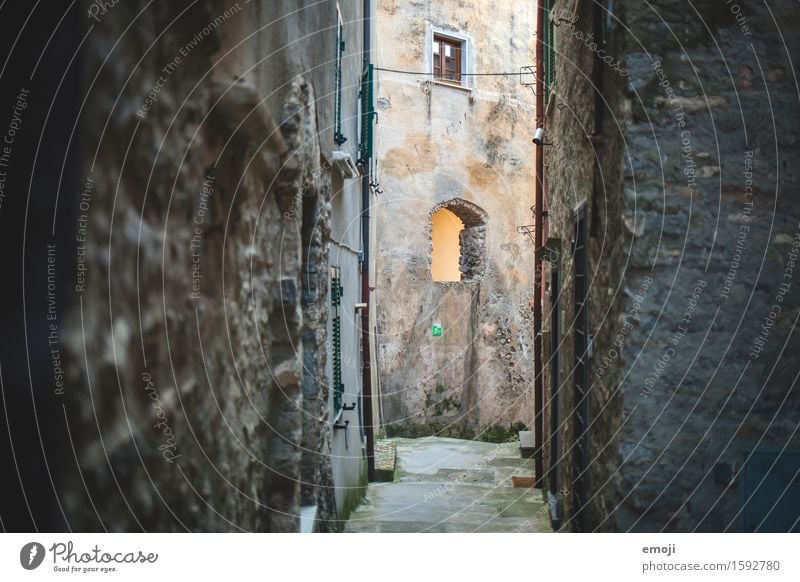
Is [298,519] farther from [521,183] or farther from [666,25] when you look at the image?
[521,183]

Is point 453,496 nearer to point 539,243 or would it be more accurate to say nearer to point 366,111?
point 539,243

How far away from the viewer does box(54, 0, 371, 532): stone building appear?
190 cm

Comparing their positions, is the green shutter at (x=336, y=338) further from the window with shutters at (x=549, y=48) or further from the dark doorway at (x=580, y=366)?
the window with shutters at (x=549, y=48)

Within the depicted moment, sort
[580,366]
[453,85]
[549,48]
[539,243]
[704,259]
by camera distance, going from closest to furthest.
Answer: [704,259]
[580,366]
[549,48]
[539,243]
[453,85]

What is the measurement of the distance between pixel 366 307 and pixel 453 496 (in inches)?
96.0

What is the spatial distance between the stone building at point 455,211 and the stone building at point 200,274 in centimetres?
744

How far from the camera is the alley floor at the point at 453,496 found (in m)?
6.67

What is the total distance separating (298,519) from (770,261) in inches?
105

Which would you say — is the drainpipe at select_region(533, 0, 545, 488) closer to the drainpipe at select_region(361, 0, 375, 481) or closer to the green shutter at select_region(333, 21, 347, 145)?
the drainpipe at select_region(361, 0, 375, 481)

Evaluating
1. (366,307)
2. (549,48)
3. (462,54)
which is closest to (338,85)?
(549,48)

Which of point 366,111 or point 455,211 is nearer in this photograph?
point 366,111

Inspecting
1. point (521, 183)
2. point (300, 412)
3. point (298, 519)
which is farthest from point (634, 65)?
point (521, 183)

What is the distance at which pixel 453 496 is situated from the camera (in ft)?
27.0

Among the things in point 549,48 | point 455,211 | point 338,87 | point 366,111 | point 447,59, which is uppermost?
point 447,59
